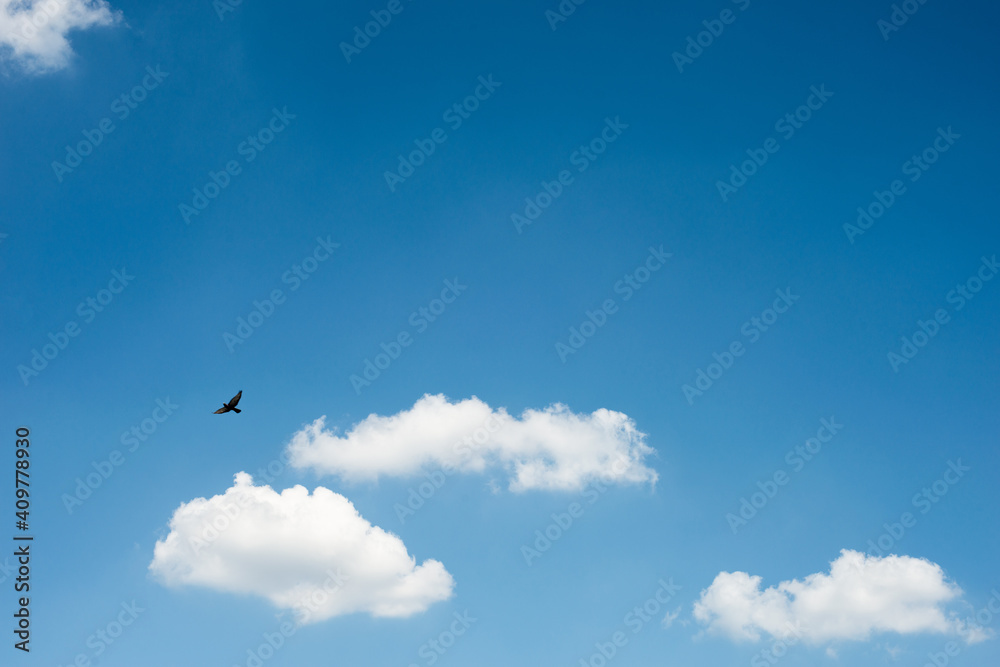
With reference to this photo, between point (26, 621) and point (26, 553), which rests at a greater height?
point (26, 553)

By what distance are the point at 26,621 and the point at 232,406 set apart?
2186cm

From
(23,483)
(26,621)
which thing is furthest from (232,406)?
(26,621)

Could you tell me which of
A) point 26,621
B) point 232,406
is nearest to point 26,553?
point 26,621

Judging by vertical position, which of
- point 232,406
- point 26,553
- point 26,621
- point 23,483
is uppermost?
point 232,406

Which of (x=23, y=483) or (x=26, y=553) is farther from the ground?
(x=23, y=483)

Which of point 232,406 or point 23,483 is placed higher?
point 232,406

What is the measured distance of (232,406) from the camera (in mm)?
46812

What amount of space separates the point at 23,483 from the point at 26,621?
31.8 feet

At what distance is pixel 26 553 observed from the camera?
49781 mm

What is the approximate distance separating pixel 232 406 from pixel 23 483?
652 inches

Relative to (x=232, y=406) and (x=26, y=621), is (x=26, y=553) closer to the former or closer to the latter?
(x=26, y=621)

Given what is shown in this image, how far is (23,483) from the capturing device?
161 feet

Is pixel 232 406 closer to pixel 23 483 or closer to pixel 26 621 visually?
pixel 23 483

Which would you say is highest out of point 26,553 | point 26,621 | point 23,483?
point 23,483
